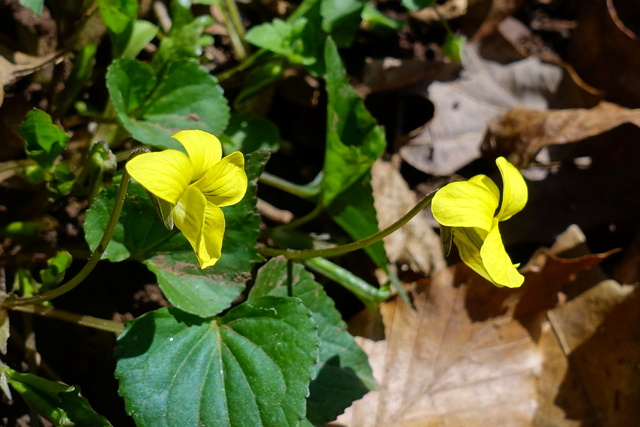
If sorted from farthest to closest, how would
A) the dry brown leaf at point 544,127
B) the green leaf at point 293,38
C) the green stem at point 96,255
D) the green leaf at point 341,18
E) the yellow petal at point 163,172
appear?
the dry brown leaf at point 544,127 → the green leaf at point 341,18 → the green leaf at point 293,38 → the green stem at point 96,255 → the yellow petal at point 163,172

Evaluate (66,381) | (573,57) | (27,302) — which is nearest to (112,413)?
(66,381)

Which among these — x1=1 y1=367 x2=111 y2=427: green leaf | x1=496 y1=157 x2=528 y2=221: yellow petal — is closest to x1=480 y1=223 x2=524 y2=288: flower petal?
x1=496 y1=157 x2=528 y2=221: yellow petal

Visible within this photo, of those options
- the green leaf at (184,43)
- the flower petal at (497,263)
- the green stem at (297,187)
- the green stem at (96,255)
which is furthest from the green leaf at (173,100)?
the flower petal at (497,263)

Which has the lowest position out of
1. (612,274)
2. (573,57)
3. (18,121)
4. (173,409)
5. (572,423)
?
(572,423)

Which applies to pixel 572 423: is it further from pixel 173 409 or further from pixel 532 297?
pixel 173 409

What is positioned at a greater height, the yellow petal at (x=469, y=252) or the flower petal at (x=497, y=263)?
the flower petal at (x=497, y=263)

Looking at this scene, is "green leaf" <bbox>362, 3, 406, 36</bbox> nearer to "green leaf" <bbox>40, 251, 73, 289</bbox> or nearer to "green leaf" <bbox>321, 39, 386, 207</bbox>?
"green leaf" <bbox>321, 39, 386, 207</bbox>

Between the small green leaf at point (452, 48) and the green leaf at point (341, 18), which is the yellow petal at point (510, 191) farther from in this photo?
the small green leaf at point (452, 48)
